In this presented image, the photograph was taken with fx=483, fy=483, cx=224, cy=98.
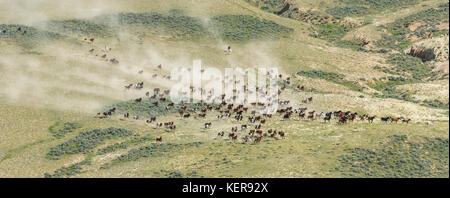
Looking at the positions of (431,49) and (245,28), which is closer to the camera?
(431,49)

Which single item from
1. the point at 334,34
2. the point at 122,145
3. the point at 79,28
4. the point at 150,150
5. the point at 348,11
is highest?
the point at 348,11

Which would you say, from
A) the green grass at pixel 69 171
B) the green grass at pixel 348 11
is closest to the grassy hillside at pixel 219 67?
the green grass at pixel 69 171

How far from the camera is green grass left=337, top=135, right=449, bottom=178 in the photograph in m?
47.6

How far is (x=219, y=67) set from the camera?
3642 inches

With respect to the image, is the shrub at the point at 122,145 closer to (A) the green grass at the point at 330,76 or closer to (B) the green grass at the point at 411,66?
(A) the green grass at the point at 330,76

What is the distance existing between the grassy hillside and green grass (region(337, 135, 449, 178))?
0.16 metres

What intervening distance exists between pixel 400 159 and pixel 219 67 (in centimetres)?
4828

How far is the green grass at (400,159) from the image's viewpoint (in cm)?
4762

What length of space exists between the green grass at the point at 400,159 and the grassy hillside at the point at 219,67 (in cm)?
16

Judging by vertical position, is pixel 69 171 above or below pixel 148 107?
below

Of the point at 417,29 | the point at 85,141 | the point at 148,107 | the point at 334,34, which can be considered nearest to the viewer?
the point at 85,141

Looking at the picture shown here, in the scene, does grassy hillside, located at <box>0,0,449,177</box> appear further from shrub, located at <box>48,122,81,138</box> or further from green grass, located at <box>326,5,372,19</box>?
green grass, located at <box>326,5,372,19</box>

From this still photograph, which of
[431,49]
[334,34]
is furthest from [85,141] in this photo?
[334,34]

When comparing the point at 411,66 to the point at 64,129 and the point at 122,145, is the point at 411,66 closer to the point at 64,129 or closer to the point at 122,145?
the point at 122,145
